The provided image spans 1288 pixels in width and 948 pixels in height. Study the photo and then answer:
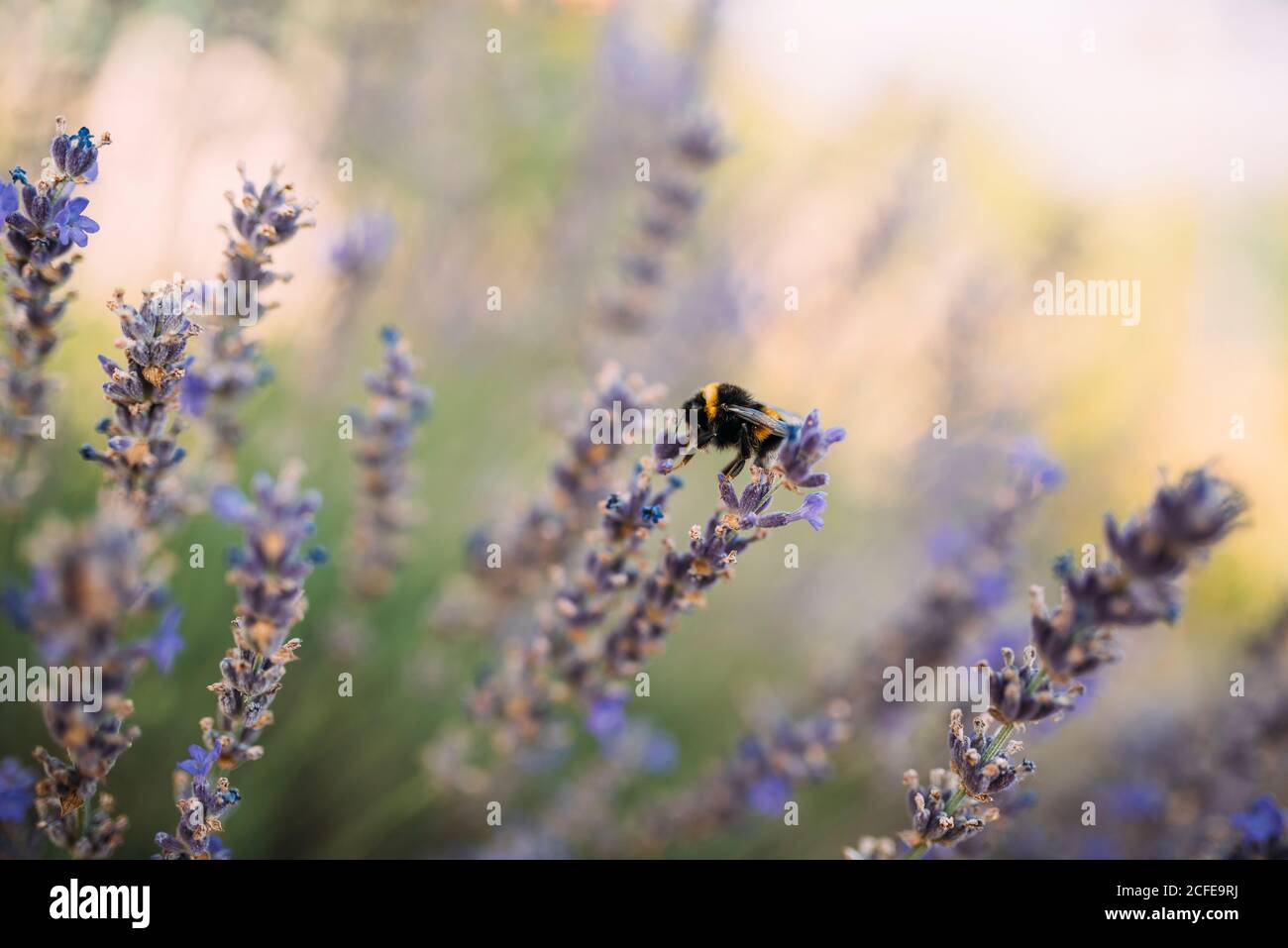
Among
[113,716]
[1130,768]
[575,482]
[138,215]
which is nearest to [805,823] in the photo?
[1130,768]

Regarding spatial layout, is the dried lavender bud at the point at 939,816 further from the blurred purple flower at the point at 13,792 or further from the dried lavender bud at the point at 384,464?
the blurred purple flower at the point at 13,792

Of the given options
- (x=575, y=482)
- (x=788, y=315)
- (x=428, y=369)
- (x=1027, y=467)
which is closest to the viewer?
(x=575, y=482)

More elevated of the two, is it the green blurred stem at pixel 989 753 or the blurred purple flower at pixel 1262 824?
the green blurred stem at pixel 989 753

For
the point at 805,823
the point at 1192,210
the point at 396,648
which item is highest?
the point at 1192,210

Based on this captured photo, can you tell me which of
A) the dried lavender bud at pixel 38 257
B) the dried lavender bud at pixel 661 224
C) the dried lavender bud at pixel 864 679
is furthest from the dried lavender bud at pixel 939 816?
the dried lavender bud at pixel 661 224

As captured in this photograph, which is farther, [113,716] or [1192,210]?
[1192,210]

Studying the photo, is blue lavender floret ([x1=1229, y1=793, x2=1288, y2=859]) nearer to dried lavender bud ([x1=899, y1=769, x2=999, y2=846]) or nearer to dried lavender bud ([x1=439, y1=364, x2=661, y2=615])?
Result: dried lavender bud ([x1=899, y1=769, x2=999, y2=846])
